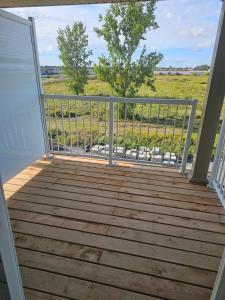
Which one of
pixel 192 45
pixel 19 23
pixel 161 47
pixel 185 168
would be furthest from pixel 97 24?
pixel 185 168

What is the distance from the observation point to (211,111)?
2.29 m

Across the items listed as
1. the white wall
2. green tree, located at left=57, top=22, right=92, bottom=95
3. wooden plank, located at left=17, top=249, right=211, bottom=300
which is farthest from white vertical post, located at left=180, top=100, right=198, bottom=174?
green tree, located at left=57, top=22, right=92, bottom=95

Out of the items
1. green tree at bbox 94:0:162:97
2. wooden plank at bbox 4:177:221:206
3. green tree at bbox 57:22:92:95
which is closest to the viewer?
wooden plank at bbox 4:177:221:206

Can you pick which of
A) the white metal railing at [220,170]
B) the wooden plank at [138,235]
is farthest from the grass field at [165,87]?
the wooden plank at [138,235]

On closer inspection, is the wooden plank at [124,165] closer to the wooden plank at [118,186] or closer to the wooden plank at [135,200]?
the wooden plank at [118,186]

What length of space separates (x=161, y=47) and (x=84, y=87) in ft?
7.38

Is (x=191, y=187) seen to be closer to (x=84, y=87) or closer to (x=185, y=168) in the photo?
(x=185, y=168)

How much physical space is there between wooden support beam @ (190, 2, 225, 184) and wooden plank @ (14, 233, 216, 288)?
4.40 feet

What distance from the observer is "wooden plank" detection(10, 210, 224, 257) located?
1651 millimetres

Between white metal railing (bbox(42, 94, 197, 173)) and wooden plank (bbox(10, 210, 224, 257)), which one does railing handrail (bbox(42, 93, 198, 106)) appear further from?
wooden plank (bbox(10, 210, 224, 257))

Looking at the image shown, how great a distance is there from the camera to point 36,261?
1517 millimetres

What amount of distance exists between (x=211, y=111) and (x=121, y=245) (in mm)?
1701

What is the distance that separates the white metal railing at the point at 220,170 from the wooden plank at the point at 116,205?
0.36 metres

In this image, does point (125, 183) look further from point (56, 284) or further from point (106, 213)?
point (56, 284)
